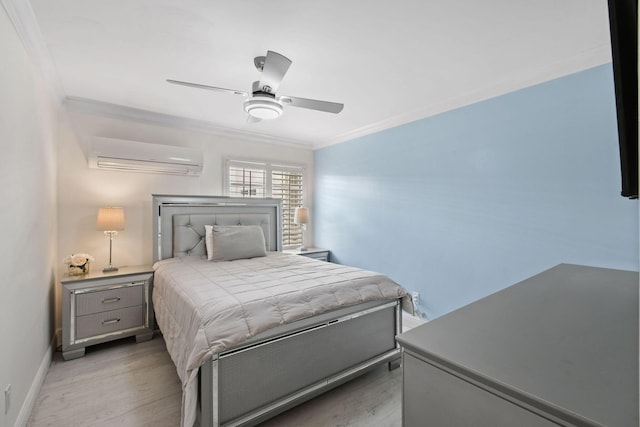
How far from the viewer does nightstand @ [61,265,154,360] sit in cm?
261

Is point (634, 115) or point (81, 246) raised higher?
point (634, 115)

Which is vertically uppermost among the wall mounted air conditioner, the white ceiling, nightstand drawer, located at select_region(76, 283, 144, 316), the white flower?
the white ceiling

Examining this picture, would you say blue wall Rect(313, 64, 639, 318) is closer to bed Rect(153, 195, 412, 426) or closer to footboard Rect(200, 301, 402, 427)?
bed Rect(153, 195, 412, 426)

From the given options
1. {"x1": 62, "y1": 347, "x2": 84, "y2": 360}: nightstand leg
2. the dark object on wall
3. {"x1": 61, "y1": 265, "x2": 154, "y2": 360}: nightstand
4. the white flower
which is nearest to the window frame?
{"x1": 61, "y1": 265, "x2": 154, "y2": 360}: nightstand

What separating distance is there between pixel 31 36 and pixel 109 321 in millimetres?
2416

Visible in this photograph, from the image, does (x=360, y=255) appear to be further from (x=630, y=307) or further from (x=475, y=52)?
(x=630, y=307)

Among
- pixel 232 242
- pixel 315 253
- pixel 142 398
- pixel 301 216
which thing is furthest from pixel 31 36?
pixel 315 253

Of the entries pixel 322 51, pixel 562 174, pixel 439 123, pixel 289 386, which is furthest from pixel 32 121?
pixel 562 174

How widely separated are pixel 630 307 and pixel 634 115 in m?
0.70

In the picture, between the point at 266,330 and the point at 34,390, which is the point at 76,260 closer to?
the point at 34,390

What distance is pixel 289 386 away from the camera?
1.86 metres

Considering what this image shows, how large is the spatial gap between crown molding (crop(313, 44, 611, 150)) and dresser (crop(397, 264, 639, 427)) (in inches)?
77.2

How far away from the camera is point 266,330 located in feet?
5.66

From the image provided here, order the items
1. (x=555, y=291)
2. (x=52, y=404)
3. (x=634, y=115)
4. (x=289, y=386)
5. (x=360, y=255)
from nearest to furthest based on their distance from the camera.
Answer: (x=634, y=115) < (x=555, y=291) < (x=289, y=386) < (x=52, y=404) < (x=360, y=255)
